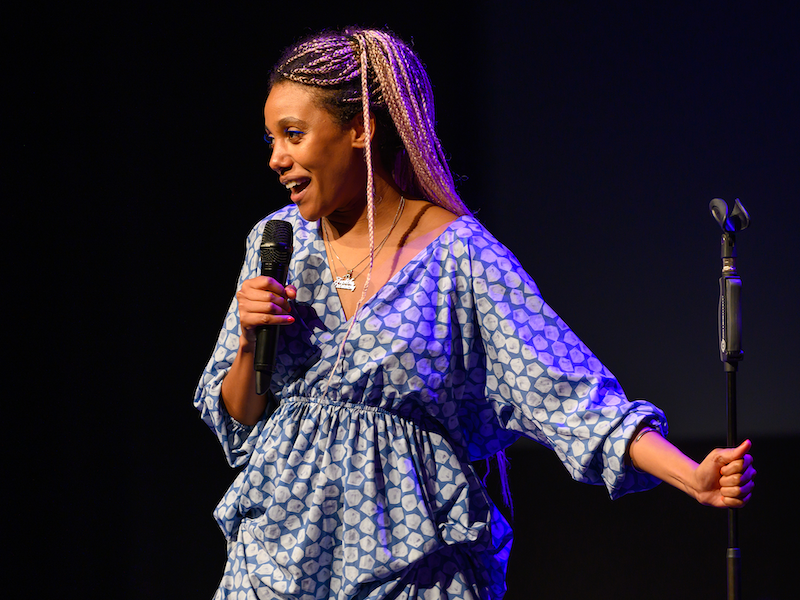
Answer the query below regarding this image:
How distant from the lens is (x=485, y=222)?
236cm

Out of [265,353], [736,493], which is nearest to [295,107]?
[265,353]

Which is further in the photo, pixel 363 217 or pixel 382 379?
pixel 363 217

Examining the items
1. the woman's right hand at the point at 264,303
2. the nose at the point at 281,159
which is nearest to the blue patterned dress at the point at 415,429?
the woman's right hand at the point at 264,303

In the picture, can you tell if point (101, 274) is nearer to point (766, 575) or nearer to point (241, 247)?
point (241, 247)

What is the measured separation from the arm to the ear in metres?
0.64

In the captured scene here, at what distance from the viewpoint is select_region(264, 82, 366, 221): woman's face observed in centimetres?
127

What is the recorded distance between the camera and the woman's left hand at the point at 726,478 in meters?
0.97

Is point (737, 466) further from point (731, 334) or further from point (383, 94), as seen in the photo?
point (383, 94)

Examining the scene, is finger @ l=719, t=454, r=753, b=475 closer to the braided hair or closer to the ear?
the braided hair

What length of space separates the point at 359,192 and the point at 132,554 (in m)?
1.50

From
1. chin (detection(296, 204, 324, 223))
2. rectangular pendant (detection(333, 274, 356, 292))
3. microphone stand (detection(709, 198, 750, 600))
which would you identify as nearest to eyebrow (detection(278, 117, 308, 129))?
chin (detection(296, 204, 324, 223))

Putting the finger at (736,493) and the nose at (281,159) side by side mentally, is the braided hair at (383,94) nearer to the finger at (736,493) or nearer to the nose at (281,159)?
the nose at (281,159)

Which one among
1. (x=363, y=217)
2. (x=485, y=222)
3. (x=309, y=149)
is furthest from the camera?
(x=485, y=222)

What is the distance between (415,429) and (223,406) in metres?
0.33
